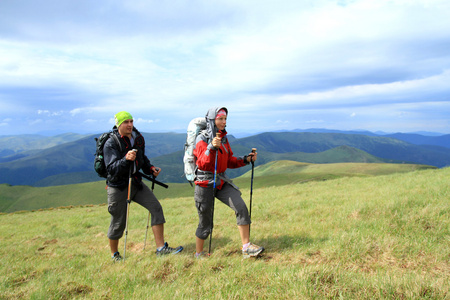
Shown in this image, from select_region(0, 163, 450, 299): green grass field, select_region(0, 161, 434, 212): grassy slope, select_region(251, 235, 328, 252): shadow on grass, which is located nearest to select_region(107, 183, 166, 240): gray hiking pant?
select_region(0, 163, 450, 299): green grass field

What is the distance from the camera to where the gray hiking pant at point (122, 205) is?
21.9 feet

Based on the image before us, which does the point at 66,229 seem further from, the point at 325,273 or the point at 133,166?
the point at 325,273

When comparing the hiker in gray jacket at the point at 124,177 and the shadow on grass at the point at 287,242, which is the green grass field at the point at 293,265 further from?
the hiker in gray jacket at the point at 124,177

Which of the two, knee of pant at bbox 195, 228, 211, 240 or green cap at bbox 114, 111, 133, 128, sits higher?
green cap at bbox 114, 111, 133, 128

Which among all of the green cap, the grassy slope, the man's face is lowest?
the grassy slope

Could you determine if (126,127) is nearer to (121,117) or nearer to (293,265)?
(121,117)

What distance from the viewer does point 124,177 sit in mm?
6684

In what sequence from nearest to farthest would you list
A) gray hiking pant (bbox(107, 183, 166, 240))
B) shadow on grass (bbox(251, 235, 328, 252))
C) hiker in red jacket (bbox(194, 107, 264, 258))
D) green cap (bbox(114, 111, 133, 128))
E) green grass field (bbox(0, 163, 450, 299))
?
1. green grass field (bbox(0, 163, 450, 299))
2. hiker in red jacket (bbox(194, 107, 264, 258))
3. shadow on grass (bbox(251, 235, 328, 252))
4. green cap (bbox(114, 111, 133, 128))
5. gray hiking pant (bbox(107, 183, 166, 240))

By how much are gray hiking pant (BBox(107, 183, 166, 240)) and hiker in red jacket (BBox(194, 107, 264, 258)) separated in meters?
1.38

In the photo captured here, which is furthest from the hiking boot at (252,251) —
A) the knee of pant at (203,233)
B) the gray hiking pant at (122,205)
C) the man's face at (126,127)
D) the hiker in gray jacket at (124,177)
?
the man's face at (126,127)

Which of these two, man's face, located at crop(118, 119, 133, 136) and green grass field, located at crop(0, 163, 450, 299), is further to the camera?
man's face, located at crop(118, 119, 133, 136)

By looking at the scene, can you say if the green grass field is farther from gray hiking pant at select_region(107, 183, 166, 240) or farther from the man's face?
the man's face

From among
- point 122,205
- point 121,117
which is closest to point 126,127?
point 121,117

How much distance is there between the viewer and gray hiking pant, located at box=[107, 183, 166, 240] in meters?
6.68
